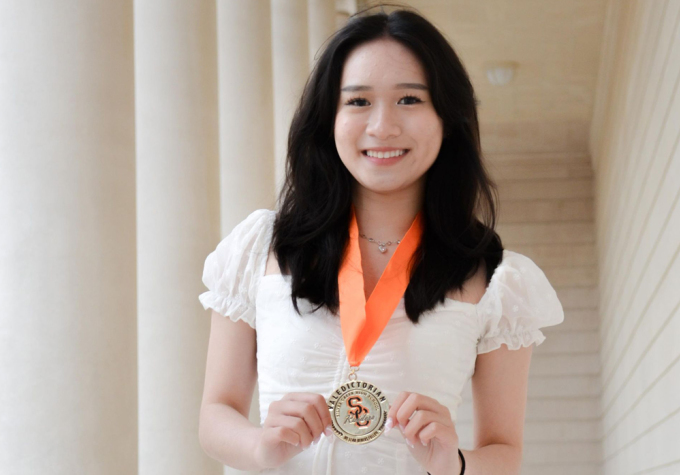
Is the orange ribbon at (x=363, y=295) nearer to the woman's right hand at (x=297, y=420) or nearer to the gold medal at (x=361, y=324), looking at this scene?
the gold medal at (x=361, y=324)

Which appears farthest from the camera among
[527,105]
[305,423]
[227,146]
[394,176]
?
[527,105]

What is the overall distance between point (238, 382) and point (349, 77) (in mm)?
658

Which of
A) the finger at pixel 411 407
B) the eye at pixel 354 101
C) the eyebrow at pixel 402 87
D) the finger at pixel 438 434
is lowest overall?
the finger at pixel 438 434

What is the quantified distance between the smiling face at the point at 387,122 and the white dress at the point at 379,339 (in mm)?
267

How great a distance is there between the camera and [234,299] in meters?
1.78

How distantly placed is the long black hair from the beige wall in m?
1.94

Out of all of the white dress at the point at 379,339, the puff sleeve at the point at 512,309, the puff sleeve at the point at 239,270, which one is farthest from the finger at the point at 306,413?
the puff sleeve at the point at 512,309

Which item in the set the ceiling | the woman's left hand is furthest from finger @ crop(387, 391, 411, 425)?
the ceiling

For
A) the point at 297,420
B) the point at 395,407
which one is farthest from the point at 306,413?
the point at 395,407

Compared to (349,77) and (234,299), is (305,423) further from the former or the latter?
(349,77)

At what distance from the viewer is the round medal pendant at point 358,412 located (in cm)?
148

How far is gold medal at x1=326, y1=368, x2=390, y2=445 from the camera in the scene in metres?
1.48

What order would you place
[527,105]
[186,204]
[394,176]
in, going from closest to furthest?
1. [394,176]
2. [186,204]
3. [527,105]

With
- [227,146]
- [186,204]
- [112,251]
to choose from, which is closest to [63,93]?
[112,251]
